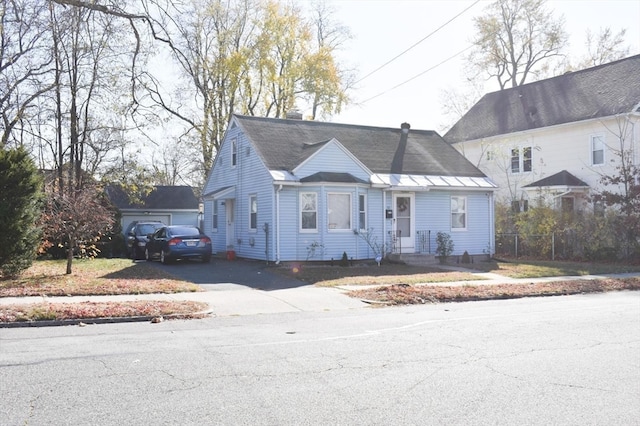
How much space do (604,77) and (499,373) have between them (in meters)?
30.3

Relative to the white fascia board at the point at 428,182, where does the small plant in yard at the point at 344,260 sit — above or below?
below

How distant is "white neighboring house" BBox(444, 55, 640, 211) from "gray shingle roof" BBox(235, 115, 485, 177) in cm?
622

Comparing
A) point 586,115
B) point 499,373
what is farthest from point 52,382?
point 586,115

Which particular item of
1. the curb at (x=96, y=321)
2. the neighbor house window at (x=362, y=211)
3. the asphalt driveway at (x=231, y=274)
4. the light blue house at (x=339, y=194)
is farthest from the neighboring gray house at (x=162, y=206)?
the curb at (x=96, y=321)

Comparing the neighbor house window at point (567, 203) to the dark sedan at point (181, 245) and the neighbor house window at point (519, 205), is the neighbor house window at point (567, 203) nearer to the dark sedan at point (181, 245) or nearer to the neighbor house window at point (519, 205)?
the neighbor house window at point (519, 205)

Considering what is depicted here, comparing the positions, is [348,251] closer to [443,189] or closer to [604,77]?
[443,189]

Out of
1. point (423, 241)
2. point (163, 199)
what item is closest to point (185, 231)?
point (423, 241)

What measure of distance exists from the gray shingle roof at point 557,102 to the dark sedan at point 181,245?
20507 mm

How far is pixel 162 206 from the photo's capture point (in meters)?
44.2

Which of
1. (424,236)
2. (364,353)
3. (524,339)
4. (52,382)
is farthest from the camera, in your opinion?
(424,236)

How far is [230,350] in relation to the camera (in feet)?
27.8

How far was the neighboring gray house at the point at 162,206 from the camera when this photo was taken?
43.3 m

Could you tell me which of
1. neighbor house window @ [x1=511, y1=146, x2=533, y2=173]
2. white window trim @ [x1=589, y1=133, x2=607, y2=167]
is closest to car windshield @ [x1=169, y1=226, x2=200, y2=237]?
white window trim @ [x1=589, y1=133, x2=607, y2=167]

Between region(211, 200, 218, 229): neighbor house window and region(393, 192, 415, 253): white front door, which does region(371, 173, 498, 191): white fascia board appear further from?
region(211, 200, 218, 229): neighbor house window
